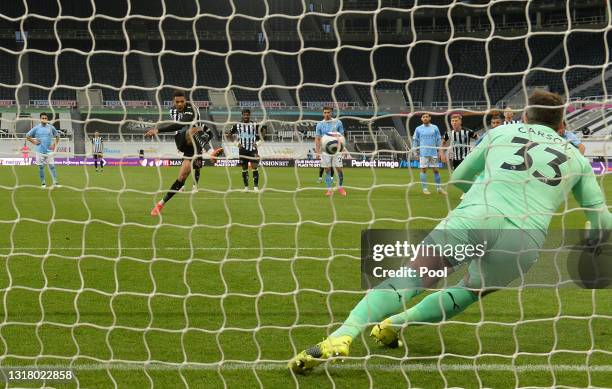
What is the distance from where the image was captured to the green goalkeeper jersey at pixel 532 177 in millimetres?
3328

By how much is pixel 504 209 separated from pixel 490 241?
6.8 inches

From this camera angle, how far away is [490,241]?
11.1 ft

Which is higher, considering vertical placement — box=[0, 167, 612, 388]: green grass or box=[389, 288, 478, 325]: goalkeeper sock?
box=[389, 288, 478, 325]: goalkeeper sock

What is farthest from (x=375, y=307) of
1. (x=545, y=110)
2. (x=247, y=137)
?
(x=247, y=137)

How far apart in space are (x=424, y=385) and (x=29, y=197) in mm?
11529

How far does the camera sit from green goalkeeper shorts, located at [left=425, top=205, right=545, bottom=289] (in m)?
3.32

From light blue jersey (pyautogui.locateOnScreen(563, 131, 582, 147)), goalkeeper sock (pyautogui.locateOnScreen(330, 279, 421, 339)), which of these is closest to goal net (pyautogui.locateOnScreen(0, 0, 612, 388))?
light blue jersey (pyautogui.locateOnScreen(563, 131, 582, 147))

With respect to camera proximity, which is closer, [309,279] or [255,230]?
[309,279]

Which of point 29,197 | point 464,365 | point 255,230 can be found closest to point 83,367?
point 464,365

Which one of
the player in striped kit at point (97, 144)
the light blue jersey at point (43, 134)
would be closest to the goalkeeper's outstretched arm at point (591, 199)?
the player in striped kit at point (97, 144)

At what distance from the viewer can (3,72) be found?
3516 cm

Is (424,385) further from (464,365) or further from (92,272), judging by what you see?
(92,272)

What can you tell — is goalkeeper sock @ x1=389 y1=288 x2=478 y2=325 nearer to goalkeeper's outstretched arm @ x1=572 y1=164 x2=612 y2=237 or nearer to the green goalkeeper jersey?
the green goalkeeper jersey

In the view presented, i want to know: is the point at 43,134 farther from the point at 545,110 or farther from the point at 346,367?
the point at 545,110
